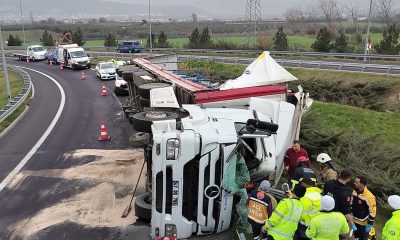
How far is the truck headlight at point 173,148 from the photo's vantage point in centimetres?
671

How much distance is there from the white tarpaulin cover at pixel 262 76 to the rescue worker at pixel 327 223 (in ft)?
20.1

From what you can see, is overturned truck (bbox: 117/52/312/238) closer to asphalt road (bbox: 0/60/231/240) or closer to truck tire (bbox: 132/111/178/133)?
truck tire (bbox: 132/111/178/133)

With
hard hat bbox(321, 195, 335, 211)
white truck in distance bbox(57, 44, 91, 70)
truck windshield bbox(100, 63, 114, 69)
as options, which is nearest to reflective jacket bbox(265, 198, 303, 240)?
hard hat bbox(321, 195, 335, 211)

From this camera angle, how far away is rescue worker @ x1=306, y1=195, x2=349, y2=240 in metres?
5.36

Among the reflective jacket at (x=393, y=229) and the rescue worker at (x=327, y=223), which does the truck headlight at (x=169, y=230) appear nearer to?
the rescue worker at (x=327, y=223)

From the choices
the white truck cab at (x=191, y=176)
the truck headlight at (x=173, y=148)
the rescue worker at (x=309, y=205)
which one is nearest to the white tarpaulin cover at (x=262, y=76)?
the white truck cab at (x=191, y=176)

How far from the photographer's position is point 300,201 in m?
5.90

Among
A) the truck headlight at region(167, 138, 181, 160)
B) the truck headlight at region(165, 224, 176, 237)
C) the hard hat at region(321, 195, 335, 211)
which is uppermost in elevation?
the truck headlight at region(167, 138, 181, 160)

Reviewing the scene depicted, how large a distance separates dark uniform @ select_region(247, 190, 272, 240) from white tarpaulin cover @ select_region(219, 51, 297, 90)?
17.5 feet

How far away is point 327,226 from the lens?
538 cm

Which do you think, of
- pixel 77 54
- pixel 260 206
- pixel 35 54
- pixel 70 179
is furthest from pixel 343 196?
pixel 35 54

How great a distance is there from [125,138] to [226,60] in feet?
70.4

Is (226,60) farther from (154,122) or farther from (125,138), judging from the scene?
(154,122)

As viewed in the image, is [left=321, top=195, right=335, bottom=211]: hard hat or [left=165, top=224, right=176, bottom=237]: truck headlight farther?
[left=165, top=224, right=176, bottom=237]: truck headlight
